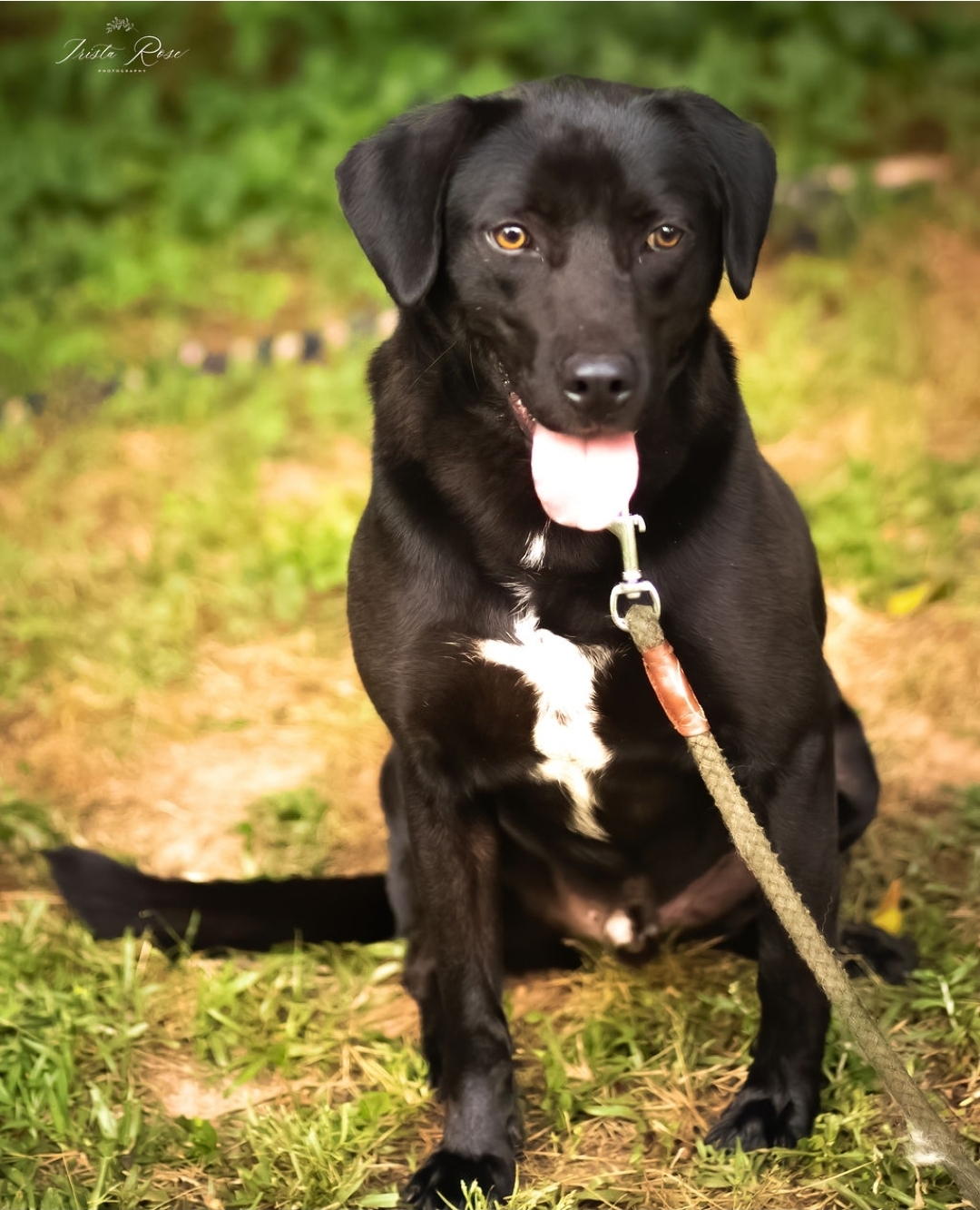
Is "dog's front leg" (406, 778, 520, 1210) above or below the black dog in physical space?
below

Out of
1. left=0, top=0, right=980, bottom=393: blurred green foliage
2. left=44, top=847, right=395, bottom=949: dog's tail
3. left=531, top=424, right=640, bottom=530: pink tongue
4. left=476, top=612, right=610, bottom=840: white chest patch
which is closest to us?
left=531, top=424, right=640, bottom=530: pink tongue

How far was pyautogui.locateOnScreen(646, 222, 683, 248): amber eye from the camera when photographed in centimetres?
207

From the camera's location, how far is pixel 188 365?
538 cm

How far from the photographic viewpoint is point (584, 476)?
205 cm

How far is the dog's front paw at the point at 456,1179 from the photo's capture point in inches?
88.5

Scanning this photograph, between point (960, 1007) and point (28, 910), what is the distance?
178 cm

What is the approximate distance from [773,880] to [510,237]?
0.95 meters

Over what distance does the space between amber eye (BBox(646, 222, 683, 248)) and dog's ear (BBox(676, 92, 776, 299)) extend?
0.10m

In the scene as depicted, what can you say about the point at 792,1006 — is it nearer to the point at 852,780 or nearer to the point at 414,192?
the point at 852,780

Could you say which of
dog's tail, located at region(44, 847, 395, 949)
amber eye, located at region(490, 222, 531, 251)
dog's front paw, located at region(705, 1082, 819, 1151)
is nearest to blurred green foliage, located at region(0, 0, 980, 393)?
dog's tail, located at region(44, 847, 395, 949)

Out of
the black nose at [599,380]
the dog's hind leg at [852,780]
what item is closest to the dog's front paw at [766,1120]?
the dog's hind leg at [852,780]

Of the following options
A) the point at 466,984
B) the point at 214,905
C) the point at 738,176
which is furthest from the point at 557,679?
the point at 214,905

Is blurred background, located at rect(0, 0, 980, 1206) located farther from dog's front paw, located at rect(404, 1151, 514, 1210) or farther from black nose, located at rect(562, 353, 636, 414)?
black nose, located at rect(562, 353, 636, 414)

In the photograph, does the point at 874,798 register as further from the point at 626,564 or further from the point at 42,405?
the point at 42,405
